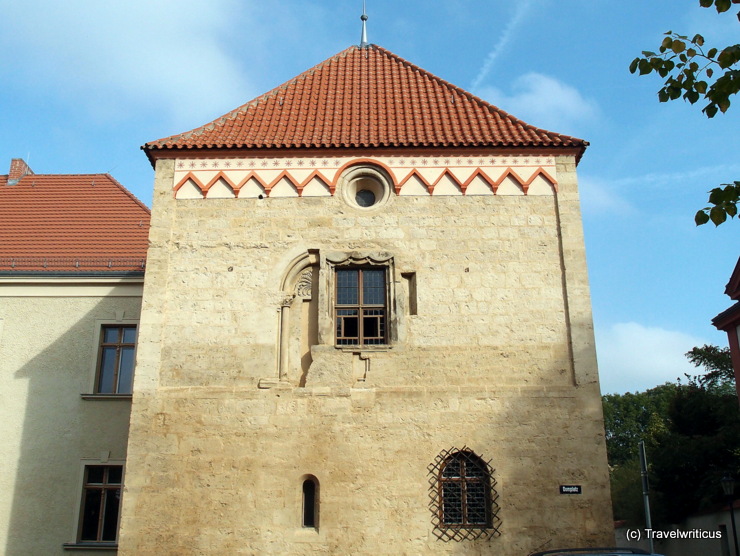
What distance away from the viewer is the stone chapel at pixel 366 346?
1124cm

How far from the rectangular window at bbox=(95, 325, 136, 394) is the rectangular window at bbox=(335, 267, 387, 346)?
219 inches

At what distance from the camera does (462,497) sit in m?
11.4

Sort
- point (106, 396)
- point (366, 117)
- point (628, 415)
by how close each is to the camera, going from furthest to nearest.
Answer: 1. point (628, 415)
2. point (106, 396)
3. point (366, 117)

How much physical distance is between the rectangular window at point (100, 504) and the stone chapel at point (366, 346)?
11.5ft

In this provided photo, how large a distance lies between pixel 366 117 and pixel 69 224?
8.59 meters

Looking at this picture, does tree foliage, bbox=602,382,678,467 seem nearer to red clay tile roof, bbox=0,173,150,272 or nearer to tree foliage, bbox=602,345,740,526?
tree foliage, bbox=602,345,740,526

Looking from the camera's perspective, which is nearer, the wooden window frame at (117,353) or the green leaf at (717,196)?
the green leaf at (717,196)

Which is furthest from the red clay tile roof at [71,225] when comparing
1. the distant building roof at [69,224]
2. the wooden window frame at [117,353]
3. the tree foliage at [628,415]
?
the tree foliage at [628,415]

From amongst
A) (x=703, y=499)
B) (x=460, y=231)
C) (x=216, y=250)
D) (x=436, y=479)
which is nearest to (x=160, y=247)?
(x=216, y=250)

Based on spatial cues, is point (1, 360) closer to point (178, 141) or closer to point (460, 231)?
point (178, 141)

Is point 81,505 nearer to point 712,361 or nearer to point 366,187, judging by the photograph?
point 366,187

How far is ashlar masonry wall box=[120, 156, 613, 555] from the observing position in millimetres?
11211

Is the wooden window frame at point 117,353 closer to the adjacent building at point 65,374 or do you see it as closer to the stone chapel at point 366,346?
the adjacent building at point 65,374

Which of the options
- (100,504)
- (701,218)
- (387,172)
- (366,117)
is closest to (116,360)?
(100,504)
